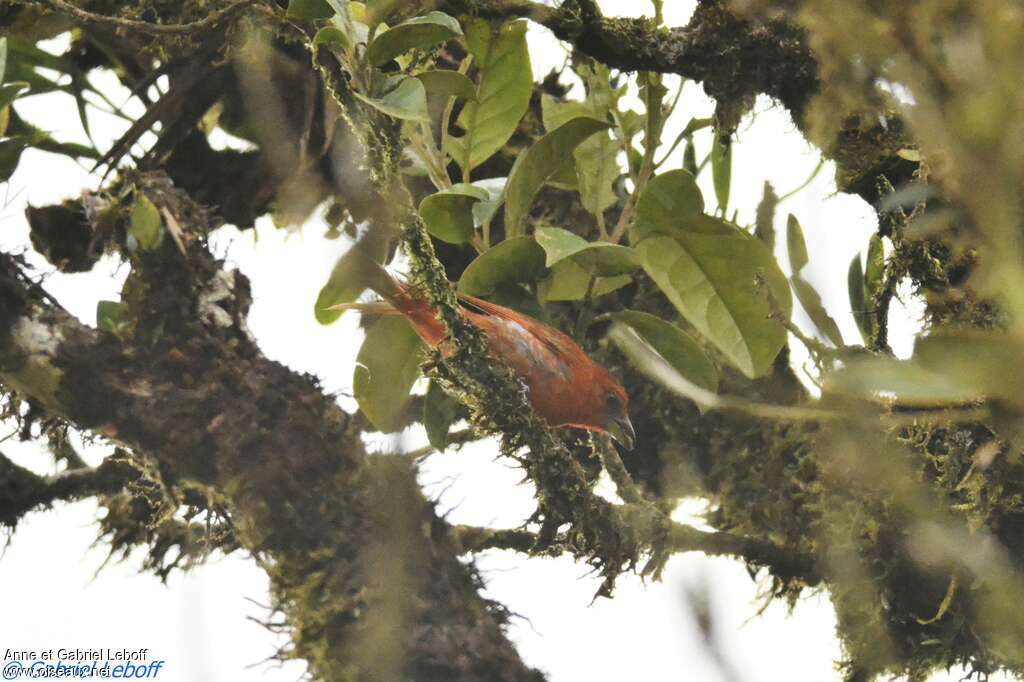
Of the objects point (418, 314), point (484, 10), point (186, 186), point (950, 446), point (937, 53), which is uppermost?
point (186, 186)

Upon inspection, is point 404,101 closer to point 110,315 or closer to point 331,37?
point 331,37

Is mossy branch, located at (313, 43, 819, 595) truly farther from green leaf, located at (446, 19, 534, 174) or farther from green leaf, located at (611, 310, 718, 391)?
green leaf, located at (446, 19, 534, 174)

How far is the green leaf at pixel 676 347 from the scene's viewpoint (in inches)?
57.0

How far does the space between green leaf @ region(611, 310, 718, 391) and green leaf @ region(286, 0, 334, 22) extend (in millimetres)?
581

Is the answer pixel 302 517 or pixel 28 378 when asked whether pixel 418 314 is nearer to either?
pixel 302 517

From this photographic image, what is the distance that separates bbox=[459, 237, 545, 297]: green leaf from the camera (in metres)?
1.37

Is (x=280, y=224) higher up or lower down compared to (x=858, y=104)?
higher up

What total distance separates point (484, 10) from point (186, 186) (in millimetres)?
700

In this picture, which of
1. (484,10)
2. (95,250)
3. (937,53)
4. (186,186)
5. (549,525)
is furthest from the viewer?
(186,186)

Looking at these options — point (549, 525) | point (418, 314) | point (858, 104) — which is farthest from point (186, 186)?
point (858, 104)

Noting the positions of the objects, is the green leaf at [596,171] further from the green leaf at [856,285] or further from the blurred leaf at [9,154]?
the blurred leaf at [9,154]

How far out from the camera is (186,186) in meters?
1.83

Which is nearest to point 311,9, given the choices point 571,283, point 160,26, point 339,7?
point 339,7

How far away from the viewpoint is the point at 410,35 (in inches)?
44.4
